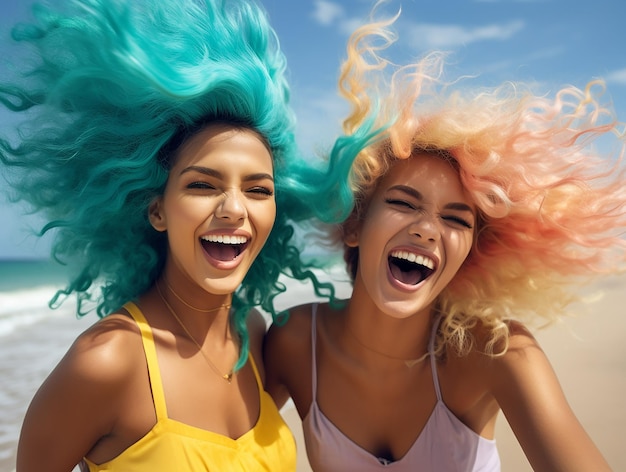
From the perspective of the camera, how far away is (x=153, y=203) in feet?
8.55

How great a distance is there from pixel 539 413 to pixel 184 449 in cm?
166

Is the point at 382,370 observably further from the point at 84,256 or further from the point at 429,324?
the point at 84,256

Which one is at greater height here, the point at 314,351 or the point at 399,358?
the point at 399,358

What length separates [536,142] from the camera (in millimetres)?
2797

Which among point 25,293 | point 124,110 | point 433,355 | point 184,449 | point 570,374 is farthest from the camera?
point 25,293

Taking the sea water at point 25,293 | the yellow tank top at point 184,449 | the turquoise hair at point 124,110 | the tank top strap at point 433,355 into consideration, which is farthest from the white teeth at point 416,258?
the sea water at point 25,293

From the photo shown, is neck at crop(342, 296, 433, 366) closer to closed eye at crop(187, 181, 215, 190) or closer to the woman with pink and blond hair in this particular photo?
the woman with pink and blond hair

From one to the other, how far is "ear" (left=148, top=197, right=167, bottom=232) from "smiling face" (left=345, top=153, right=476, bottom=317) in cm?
106

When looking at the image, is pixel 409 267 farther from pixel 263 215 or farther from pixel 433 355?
pixel 263 215

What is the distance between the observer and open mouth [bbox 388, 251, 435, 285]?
2.74m

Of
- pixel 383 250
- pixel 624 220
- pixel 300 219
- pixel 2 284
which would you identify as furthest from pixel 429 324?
pixel 2 284

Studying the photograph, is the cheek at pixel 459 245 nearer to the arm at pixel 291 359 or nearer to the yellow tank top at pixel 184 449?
the arm at pixel 291 359

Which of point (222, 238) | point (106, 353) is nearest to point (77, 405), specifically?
point (106, 353)

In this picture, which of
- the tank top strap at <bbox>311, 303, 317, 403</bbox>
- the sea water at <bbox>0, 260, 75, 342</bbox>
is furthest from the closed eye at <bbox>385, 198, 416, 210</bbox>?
the sea water at <bbox>0, 260, 75, 342</bbox>
